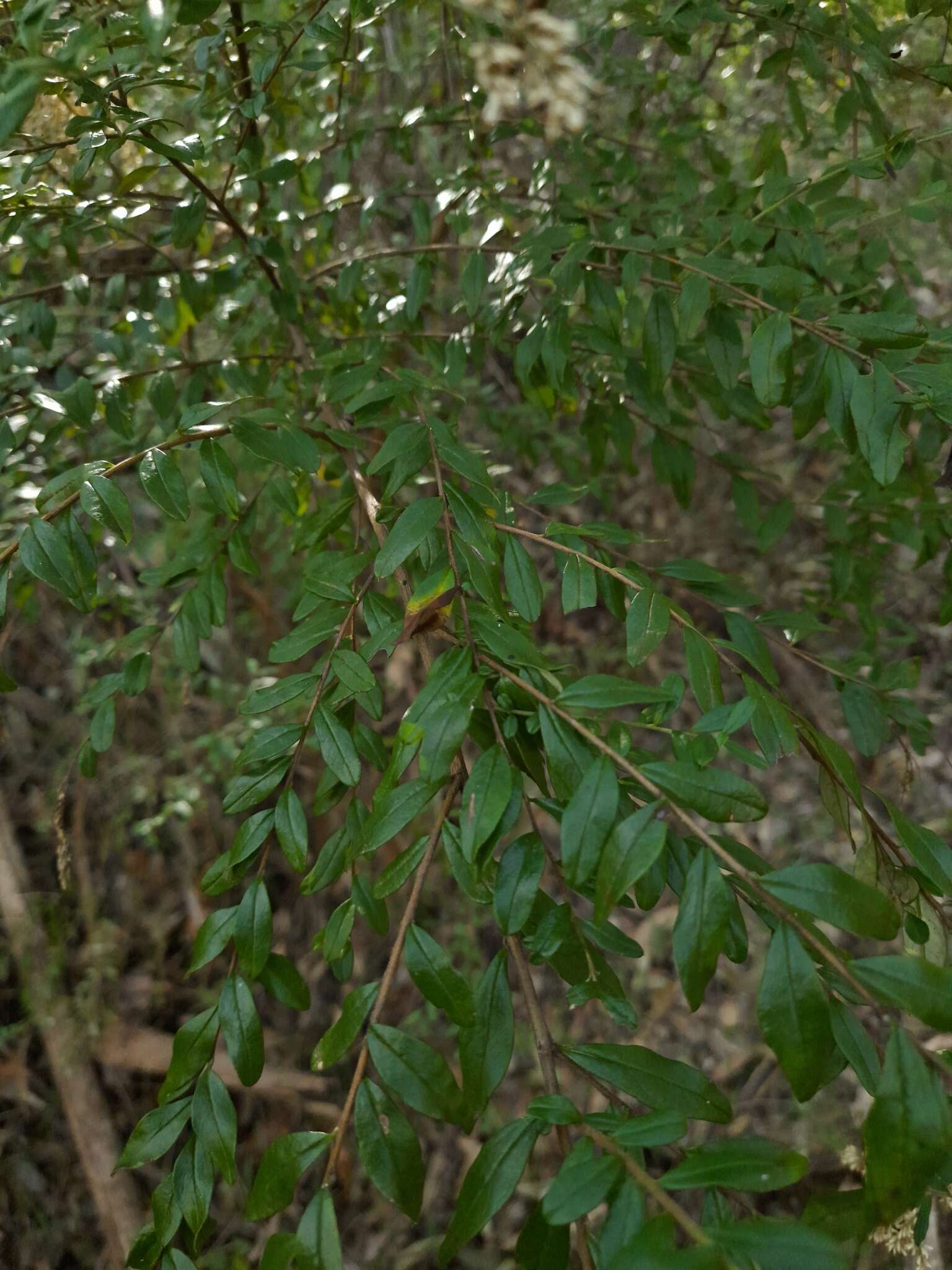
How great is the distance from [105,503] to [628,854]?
1.79 feet

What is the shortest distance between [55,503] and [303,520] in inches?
13.1

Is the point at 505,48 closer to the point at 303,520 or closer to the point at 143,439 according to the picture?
the point at 303,520

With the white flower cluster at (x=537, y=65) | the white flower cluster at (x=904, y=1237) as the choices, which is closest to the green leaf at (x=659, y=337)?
the white flower cluster at (x=537, y=65)

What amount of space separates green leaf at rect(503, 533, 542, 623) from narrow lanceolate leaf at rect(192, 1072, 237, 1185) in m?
0.46

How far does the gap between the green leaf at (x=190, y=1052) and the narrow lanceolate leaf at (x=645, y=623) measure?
1.52 feet

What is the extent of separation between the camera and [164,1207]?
720 mm

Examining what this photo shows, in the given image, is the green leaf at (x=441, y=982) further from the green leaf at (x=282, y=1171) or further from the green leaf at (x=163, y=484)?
the green leaf at (x=163, y=484)

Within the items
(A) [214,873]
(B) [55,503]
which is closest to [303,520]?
(B) [55,503]

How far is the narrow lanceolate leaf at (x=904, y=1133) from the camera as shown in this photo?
1.71ft

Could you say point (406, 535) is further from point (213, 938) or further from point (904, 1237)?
point (904, 1237)

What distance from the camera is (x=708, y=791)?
61 centimetres

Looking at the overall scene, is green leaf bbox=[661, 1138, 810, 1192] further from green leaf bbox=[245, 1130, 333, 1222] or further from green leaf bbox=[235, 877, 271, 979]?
green leaf bbox=[235, 877, 271, 979]

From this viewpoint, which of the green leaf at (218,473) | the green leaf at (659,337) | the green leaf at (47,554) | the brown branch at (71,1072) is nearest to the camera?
the green leaf at (47,554)

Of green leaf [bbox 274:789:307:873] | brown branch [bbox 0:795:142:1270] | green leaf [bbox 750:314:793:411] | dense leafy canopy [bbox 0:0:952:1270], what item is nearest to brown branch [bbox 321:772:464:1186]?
dense leafy canopy [bbox 0:0:952:1270]
